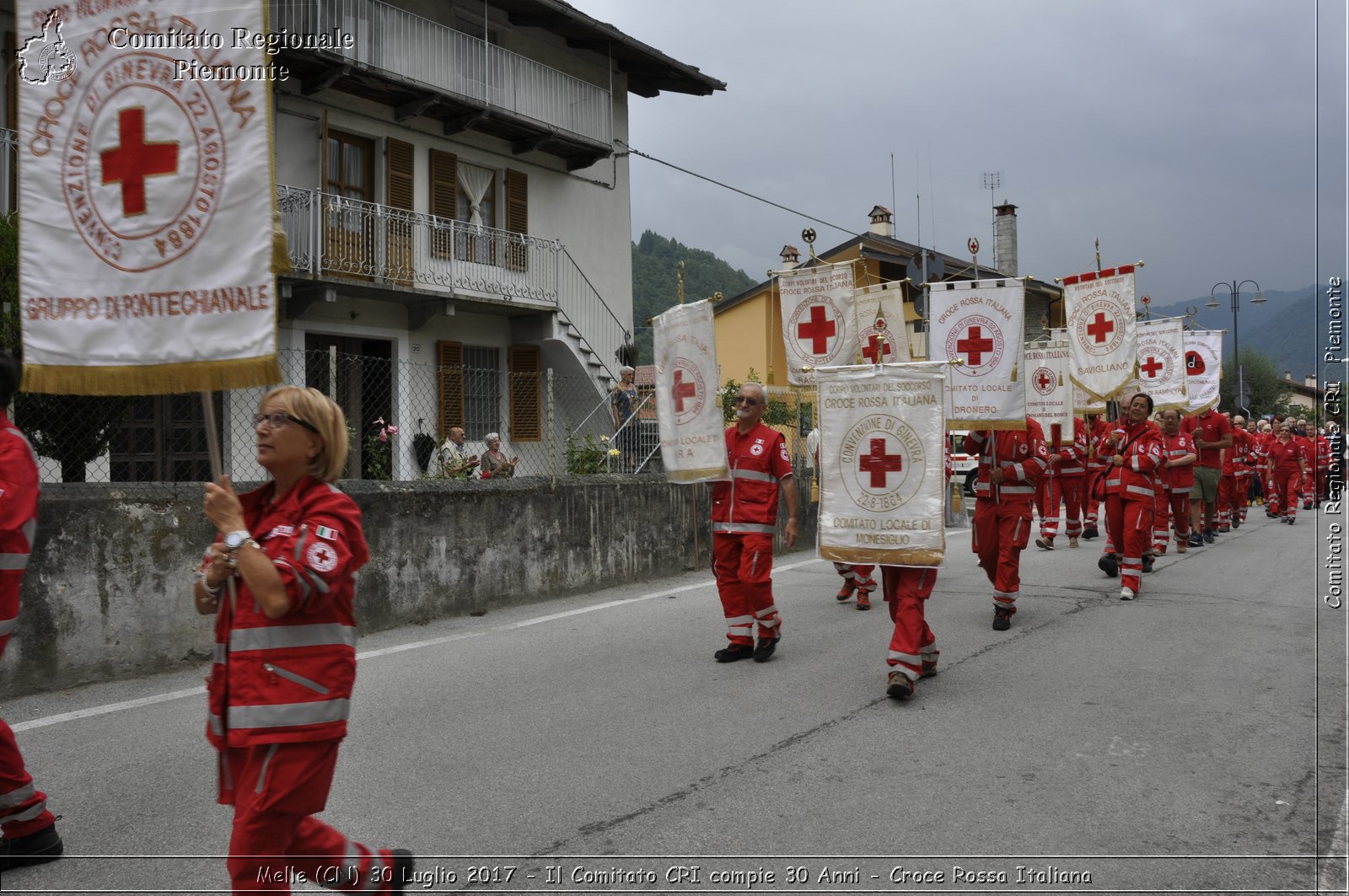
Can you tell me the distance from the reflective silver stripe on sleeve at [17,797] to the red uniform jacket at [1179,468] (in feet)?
40.0

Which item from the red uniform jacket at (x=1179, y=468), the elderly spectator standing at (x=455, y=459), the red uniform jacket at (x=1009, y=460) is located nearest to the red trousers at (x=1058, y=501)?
the red uniform jacket at (x=1179, y=468)

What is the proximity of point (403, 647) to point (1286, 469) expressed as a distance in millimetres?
19831

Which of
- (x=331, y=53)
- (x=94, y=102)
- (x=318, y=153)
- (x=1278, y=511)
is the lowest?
(x=1278, y=511)

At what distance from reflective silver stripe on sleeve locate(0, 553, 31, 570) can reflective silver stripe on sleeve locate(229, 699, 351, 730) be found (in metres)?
1.50

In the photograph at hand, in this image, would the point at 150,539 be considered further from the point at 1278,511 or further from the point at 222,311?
the point at 1278,511

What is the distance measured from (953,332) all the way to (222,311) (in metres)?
6.80

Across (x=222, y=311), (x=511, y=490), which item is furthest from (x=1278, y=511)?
(x=222, y=311)

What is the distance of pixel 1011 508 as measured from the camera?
846 centimetres

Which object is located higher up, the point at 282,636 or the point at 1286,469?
the point at 282,636

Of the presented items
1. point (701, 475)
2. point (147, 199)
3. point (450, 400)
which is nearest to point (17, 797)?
point (147, 199)

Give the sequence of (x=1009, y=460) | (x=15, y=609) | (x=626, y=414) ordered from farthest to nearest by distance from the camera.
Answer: (x=626, y=414) < (x=1009, y=460) < (x=15, y=609)

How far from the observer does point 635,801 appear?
449 cm

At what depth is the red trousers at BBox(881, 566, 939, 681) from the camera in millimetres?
6219

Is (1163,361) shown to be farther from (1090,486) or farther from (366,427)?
(366,427)
